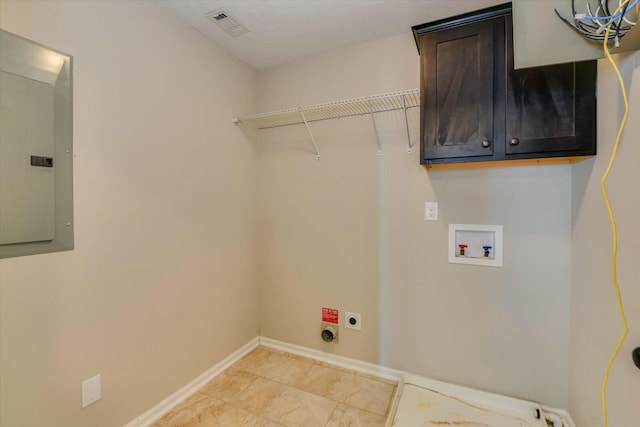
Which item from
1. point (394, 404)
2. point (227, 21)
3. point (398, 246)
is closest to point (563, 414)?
point (394, 404)

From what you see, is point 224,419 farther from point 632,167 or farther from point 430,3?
point 430,3

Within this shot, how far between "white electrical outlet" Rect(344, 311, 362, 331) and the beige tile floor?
0.32 meters

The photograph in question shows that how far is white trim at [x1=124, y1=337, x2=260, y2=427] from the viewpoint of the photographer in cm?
159

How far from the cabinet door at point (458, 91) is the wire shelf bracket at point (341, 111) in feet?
0.60

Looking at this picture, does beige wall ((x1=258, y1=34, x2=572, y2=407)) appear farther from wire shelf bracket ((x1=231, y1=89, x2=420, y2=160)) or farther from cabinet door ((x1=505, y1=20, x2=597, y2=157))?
cabinet door ((x1=505, y1=20, x2=597, y2=157))

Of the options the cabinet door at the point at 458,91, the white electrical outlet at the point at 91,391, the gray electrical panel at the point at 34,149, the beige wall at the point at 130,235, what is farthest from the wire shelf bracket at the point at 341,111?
the white electrical outlet at the point at 91,391

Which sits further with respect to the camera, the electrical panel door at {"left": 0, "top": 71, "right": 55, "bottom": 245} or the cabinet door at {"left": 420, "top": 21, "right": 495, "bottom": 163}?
the cabinet door at {"left": 420, "top": 21, "right": 495, "bottom": 163}

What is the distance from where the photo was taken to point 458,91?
4.93 feet

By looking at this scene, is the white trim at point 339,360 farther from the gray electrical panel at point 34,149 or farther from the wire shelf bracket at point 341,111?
the gray electrical panel at point 34,149

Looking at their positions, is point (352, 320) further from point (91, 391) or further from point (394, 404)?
point (91, 391)

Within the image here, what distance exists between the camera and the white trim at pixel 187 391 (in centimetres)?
159

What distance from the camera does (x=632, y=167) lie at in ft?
3.43

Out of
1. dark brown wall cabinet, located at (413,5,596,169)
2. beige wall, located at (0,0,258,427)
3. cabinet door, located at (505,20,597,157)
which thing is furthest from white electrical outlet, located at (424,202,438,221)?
beige wall, located at (0,0,258,427)

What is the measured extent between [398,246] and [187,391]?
1.71 m
